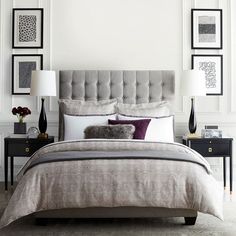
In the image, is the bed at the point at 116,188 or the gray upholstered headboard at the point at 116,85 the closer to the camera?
the bed at the point at 116,188

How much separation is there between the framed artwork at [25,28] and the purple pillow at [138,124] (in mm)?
1601

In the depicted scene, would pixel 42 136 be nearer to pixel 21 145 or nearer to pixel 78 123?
pixel 21 145

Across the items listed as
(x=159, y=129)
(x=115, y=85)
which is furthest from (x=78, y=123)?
(x=159, y=129)

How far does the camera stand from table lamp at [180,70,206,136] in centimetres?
564

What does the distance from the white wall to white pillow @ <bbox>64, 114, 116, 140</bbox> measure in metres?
0.72

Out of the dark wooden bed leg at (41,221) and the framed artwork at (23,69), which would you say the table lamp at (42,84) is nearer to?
the framed artwork at (23,69)

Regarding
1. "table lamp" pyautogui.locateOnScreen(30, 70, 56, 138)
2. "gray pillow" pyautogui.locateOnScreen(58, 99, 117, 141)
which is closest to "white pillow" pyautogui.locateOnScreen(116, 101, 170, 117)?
"gray pillow" pyautogui.locateOnScreen(58, 99, 117, 141)

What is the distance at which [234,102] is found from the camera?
6152 millimetres

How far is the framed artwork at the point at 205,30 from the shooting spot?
20.1 feet

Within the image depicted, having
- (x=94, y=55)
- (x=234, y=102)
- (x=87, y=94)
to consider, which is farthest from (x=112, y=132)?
(x=234, y=102)

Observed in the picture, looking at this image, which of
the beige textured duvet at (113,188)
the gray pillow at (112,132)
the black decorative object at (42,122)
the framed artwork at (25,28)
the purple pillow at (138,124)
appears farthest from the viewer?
the framed artwork at (25,28)

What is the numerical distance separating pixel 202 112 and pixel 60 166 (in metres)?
2.98

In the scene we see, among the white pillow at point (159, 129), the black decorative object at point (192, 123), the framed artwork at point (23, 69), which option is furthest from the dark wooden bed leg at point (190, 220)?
the framed artwork at point (23, 69)

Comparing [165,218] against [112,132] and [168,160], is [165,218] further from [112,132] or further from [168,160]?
[112,132]
